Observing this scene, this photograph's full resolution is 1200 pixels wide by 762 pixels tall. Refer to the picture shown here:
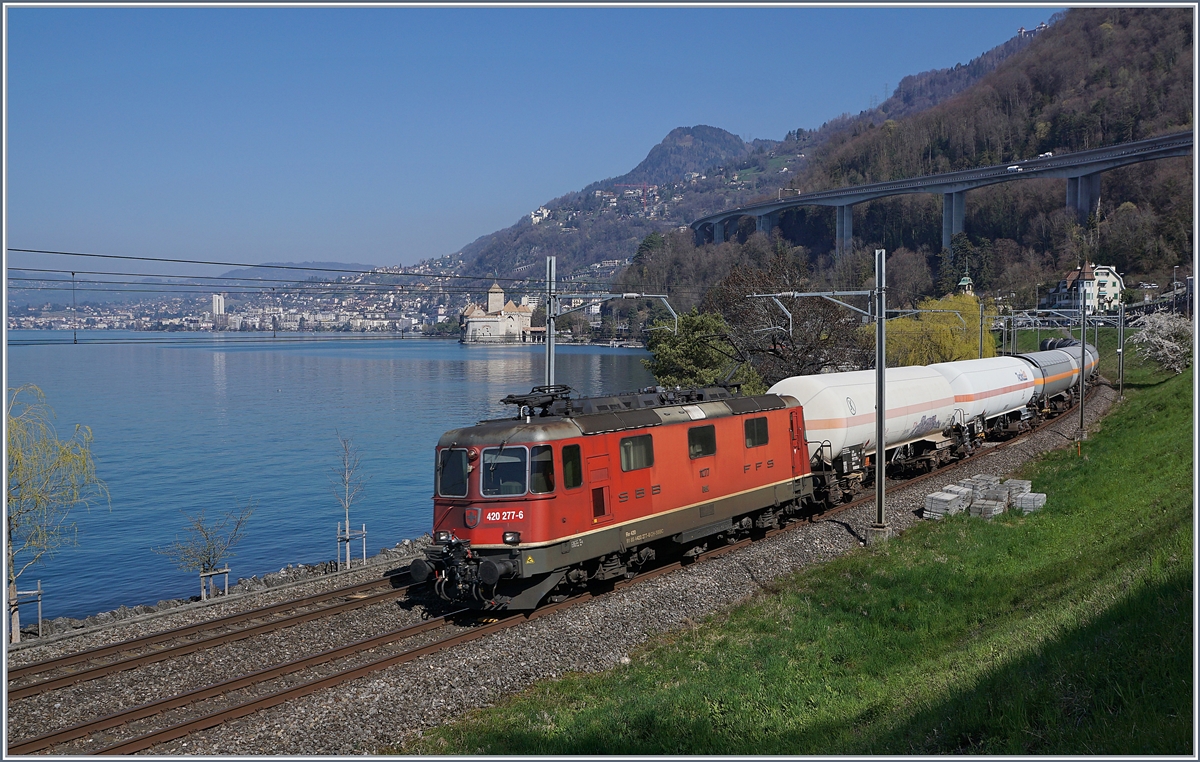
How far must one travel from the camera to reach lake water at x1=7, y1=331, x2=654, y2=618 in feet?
118

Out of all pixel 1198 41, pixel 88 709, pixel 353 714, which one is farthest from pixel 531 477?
pixel 1198 41

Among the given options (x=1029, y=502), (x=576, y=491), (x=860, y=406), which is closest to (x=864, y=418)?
(x=860, y=406)

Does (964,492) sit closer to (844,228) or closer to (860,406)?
(860,406)

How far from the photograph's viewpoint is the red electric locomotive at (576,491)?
1641 cm

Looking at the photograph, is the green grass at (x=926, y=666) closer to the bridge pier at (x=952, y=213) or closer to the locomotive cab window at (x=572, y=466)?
the locomotive cab window at (x=572, y=466)

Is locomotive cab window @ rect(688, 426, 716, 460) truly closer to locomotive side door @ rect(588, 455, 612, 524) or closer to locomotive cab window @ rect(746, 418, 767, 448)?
locomotive cab window @ rect(746, 418, 767, 448)

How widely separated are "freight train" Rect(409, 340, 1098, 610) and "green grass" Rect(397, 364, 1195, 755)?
230 cm

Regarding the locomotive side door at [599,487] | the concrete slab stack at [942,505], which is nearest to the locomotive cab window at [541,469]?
the locomotive side door at [599,487]

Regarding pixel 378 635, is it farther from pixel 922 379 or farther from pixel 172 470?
pixel 172 470

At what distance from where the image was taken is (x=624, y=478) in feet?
59.7

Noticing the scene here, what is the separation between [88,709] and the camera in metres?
13.1

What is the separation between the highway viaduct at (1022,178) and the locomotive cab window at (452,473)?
12329 cm

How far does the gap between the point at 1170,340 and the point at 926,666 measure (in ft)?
184

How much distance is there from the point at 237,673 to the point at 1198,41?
16413mm
